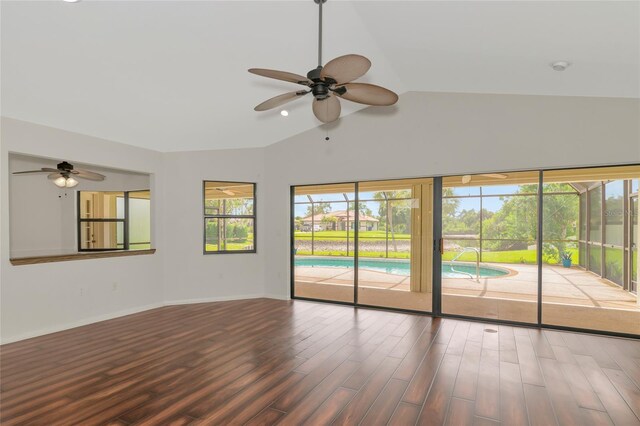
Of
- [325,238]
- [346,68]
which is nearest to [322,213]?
[325,238]

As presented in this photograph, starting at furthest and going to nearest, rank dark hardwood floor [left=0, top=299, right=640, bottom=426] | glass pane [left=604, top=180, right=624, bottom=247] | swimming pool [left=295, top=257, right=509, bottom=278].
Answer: swimming pool [left=295, top=257, right=509, bottom=278] → glass pane [left=604, top=180, right=624, bottom=247] → dark hardwood floor [left=0, top=299, right=640, bottom=426]

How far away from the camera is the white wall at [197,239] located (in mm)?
5891

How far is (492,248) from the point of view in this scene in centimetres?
499

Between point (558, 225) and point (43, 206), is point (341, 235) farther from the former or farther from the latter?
point (43, 206)

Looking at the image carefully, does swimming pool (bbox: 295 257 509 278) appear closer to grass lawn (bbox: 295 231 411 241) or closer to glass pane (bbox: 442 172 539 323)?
glass pane (bbox: 442 172 539 323)

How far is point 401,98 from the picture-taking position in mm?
5266

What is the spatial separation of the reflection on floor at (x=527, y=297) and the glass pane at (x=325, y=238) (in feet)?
1.06

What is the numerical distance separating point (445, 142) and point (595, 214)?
2500 millimetres

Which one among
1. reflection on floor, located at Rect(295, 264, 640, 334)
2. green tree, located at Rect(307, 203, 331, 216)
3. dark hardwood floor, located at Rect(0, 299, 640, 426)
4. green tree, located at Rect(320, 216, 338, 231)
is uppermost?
green tree, located at Rect(307, 203, 331, 216)

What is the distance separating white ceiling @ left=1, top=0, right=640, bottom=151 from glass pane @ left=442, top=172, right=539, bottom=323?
1321 millimetres

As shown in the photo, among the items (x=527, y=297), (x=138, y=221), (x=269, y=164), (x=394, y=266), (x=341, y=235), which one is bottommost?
(x=527, y=297)

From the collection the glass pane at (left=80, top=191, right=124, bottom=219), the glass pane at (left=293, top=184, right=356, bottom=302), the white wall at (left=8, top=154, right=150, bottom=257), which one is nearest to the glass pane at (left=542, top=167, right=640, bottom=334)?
the glass pane at (left=293, top=184, right=356, bottom=302)

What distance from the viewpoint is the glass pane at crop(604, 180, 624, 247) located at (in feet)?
15.1

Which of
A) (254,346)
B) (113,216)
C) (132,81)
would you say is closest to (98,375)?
(254,346)
